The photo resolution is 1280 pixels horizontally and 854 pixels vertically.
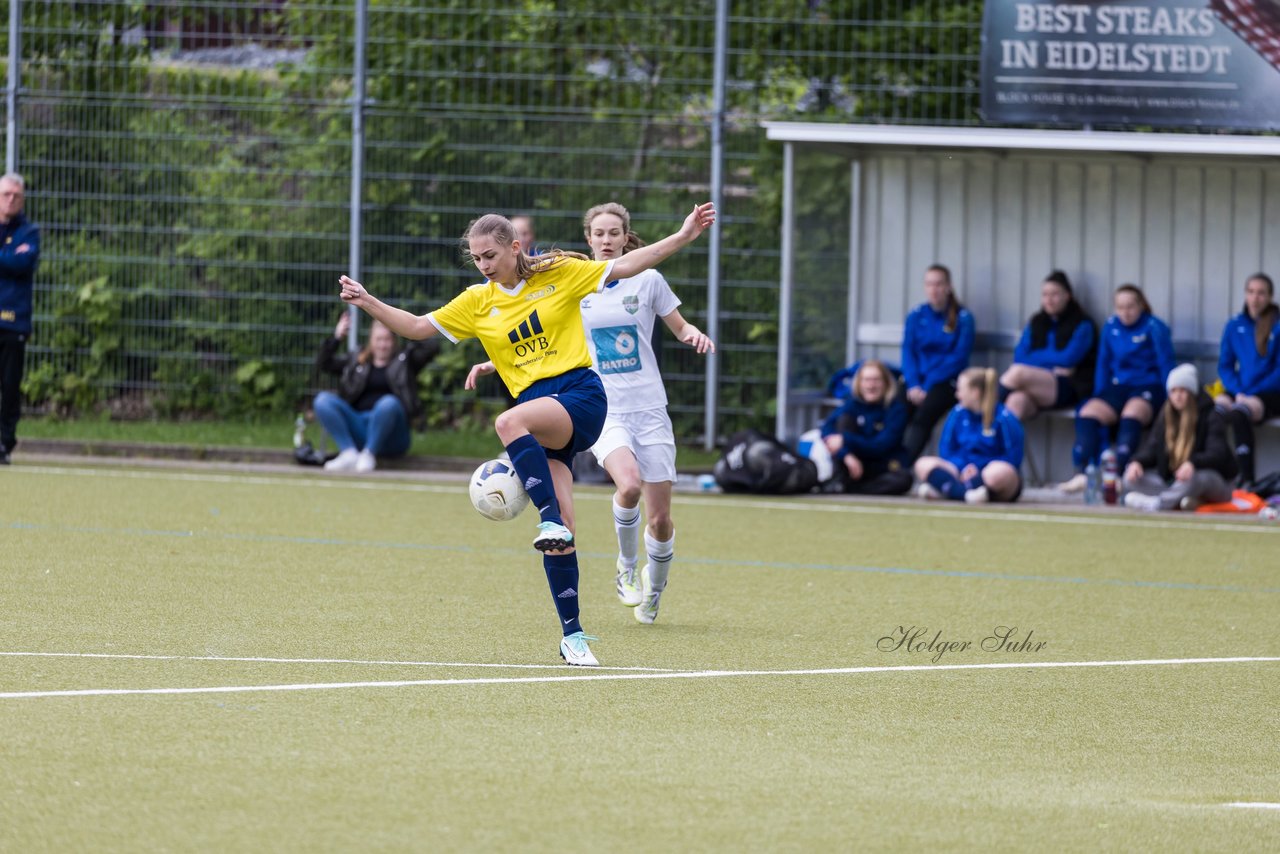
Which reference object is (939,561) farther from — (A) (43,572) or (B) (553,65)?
(B) (553,65)

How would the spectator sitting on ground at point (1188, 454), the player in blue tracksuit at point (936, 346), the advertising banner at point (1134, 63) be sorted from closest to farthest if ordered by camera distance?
1. the spectator sitting on ground at point (1188, 454)
2. the advertising banner at point (1134, 63)
3. the player in blue tracksuit at point (936, 346)

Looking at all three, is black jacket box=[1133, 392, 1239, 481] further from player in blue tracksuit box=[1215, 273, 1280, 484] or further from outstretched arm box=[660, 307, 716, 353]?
outstretched arm box=[660, 307, 716, 353]

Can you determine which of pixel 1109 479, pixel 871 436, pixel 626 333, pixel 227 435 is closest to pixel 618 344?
pixel 626 333

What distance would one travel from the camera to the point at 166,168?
17.6 metres

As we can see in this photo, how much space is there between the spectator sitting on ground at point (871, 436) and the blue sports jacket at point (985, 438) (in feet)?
1.67

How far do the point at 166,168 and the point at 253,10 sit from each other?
159cm

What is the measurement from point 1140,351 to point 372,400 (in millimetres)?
6021

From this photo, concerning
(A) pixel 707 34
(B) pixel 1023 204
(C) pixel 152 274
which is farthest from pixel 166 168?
(B) pixel 1023 204

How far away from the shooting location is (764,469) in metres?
15.0

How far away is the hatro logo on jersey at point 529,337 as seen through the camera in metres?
7.75

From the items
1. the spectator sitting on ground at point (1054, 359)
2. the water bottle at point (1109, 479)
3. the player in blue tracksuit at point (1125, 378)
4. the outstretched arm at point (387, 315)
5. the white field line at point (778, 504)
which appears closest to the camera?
the outstretched arm at point (387, 315)

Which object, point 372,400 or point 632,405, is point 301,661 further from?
point 372,400

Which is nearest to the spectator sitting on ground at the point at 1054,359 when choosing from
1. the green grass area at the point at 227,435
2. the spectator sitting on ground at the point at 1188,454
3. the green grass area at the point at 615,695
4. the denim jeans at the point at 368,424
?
the spectator sitting on ground at the point at 1188,454

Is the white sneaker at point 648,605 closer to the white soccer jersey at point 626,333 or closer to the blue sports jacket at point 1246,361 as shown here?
the white soccer jersey at point 626,333
